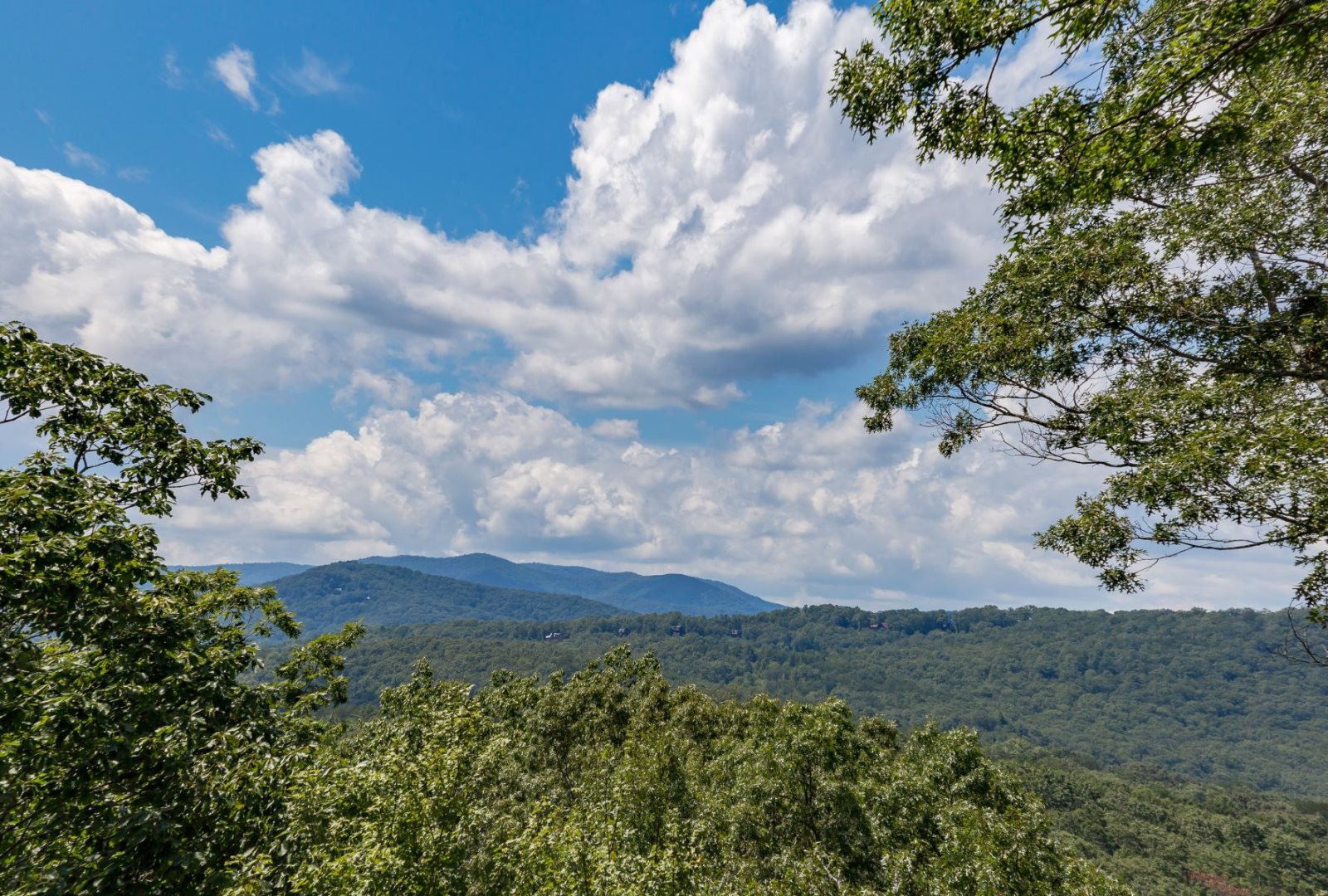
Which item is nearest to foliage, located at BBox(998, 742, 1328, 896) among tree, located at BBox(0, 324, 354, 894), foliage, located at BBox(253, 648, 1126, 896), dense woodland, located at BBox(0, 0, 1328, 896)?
foliage, located at BBox(253, 648, 1126, 896)

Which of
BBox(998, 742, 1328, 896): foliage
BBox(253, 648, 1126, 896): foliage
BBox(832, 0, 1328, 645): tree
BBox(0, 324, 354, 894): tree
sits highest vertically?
BBox(832, 0, 1328, 645): tree

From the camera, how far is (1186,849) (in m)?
106

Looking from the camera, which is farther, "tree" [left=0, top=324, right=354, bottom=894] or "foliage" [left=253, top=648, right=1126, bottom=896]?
"foliage" [left=253, top=648, right=1126, bottom=896]

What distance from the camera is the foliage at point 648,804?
1306cm

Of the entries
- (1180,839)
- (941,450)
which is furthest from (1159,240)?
(1180,839)

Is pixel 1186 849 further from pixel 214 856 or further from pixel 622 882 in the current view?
pixel 214 856

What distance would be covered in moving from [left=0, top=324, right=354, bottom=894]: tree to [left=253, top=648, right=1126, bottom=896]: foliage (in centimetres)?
176

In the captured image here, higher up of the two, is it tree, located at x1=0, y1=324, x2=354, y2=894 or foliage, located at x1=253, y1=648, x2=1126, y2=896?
tree, located at x1=0, y1=324, x2=354, y2=894

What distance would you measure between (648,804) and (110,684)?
22.7 meters

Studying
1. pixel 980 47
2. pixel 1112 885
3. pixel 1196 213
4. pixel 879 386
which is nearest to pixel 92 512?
pixel 980 47

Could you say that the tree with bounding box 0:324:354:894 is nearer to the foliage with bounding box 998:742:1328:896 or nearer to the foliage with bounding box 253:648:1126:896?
the foliage with bounding box 253:648:1126:896

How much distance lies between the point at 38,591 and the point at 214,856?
537 cm

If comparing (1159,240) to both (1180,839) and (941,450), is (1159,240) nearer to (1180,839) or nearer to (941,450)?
(941,450)

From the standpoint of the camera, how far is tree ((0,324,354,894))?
26.4 ft
